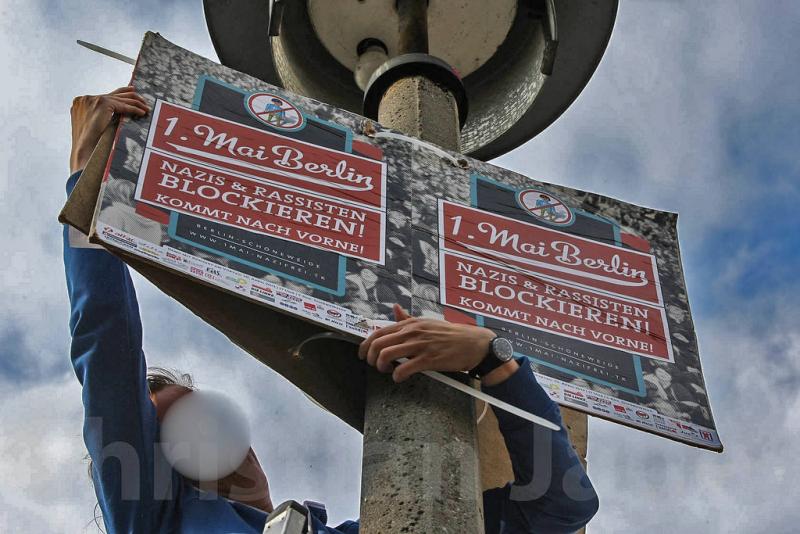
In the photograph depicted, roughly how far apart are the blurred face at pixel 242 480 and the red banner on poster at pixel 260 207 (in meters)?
0.79

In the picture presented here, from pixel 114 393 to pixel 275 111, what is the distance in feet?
5.09

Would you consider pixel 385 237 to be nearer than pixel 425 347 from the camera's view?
No

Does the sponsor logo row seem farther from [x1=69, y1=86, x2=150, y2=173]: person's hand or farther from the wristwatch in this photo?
[x1=69, y1=86, x2=150, y2=173]: person's hand

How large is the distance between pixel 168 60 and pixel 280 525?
8.41ft

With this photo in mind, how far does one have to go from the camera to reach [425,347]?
10.3 ft

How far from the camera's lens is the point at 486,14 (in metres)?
6.24

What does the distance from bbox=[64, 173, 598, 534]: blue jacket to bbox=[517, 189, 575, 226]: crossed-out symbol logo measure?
1.35 meters

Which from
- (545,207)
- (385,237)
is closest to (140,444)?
(385,237)

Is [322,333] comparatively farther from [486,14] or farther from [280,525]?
[486,14]

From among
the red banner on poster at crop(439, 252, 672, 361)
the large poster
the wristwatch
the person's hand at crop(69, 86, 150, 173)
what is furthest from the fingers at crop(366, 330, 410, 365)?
the person's hand at crop(69, 86, 150, 173)

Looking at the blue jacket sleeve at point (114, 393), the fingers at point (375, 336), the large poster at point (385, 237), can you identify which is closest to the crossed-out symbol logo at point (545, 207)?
the large poster at point (385, 237)

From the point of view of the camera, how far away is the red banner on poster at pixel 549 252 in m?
4.00

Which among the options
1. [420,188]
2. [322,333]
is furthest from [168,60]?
[322,333]

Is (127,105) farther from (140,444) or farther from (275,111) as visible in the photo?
(140,444)
